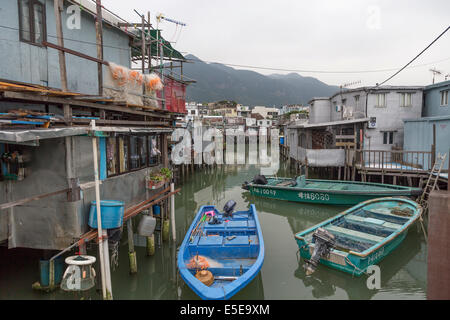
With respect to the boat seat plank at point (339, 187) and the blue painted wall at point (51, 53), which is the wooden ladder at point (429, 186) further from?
the blue painted wall at point (51, 53)

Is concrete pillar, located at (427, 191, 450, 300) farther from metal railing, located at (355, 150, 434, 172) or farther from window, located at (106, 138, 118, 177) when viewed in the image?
metal railing, located at (355, 150, 434, 172)

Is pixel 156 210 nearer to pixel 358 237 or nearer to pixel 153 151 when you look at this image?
pixel 153 151

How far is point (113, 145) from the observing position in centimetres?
836

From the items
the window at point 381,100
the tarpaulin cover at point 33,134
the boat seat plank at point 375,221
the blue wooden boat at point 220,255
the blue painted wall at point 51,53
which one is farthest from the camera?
the window at point 381,100

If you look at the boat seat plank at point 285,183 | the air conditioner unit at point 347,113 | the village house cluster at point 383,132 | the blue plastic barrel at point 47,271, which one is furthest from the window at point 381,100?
the blue plastic barrel at point 47,271

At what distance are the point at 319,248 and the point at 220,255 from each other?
3.15 m

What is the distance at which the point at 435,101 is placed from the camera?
19656mm

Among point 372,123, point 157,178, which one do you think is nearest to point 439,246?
point 157,178

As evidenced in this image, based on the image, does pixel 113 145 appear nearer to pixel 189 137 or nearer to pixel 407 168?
pixel 407 168

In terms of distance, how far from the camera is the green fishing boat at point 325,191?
49.1ft

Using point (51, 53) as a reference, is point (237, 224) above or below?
below

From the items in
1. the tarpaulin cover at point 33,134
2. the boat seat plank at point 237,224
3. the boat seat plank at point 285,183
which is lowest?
the boat seat plank at point 237,224

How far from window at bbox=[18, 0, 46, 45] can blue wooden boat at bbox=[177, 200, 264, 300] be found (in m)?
7.62

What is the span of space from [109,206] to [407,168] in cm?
1795
